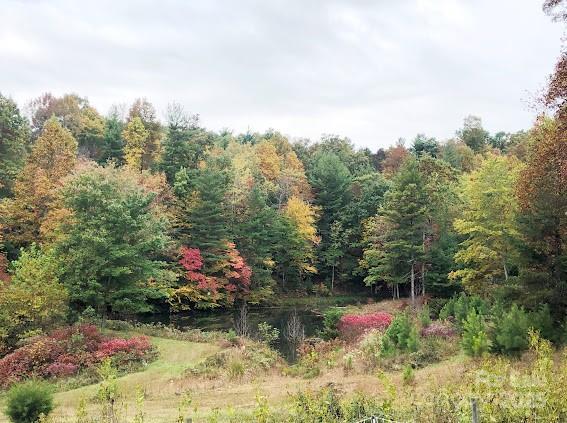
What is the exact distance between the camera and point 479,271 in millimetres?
27203

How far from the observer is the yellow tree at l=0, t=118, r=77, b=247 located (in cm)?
3212

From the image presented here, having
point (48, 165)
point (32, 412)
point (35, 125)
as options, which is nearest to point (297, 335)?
point (32, 412)

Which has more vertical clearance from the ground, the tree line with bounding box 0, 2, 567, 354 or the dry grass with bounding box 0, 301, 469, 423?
the tree line with bounding box 0, 2, 567, 354

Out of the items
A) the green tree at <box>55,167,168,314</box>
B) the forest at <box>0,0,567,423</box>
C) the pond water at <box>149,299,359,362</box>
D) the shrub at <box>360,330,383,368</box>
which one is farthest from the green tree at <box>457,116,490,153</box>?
the green tree at <box>55,167,168,314</box>

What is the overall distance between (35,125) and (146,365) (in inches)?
1977

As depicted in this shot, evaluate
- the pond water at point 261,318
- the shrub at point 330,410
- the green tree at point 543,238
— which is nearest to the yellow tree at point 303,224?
the pond water at point 261,318

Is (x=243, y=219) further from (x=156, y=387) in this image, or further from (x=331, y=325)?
(x=156, y=387)

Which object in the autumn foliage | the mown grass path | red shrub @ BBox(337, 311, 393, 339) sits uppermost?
the autumn foliage

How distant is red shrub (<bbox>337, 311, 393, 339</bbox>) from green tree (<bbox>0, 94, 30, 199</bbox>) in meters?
25.4

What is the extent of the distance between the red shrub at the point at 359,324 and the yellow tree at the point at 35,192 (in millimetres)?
19085

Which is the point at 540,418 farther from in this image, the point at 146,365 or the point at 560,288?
the point at 146,365

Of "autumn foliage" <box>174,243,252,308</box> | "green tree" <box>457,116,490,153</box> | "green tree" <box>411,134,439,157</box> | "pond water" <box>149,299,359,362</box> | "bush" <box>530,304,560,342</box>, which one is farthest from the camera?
"green tree" <box>457,116,490,153</box>

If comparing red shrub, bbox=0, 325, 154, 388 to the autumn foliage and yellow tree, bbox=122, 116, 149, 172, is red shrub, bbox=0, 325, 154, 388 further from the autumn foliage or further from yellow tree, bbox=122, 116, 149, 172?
yellow tree, bbox=122, 116, 149, 172

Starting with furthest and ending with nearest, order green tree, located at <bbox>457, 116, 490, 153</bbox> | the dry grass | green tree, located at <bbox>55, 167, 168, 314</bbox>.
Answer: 1. green tree, located at <bbox>457, 116, 490, 153</bbox>
2. green tree, located at <bbox>55, 167, 168, 314</bbox>
3. the dry grass
